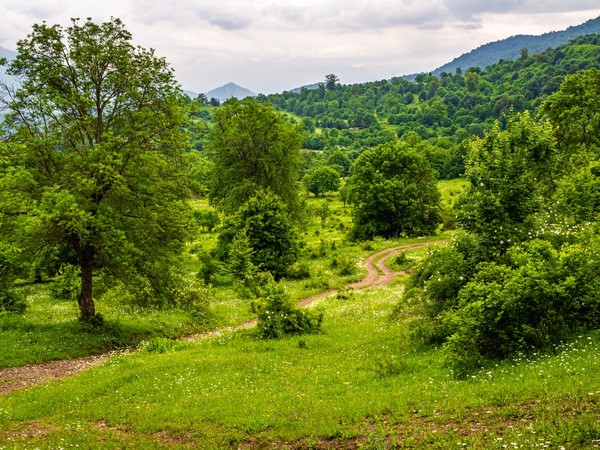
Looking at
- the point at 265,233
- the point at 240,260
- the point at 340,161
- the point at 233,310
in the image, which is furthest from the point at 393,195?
the point at 340,161

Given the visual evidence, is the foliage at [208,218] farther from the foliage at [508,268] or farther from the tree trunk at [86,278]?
the foliage at [508,268]

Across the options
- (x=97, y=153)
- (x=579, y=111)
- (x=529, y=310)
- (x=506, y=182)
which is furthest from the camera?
(x=579, y=111)

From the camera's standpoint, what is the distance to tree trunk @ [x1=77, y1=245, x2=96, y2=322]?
24.5 metres

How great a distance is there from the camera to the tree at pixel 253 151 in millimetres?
55938

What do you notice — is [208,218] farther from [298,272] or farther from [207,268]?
[298,272]

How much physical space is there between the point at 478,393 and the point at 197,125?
781 inches

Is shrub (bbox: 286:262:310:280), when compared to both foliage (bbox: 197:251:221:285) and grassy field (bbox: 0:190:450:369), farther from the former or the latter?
foliage (bbox: 197:251:221:285)

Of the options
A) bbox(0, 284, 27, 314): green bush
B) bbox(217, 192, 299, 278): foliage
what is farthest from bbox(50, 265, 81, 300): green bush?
bbox(217, 192, 299, 278): foliage

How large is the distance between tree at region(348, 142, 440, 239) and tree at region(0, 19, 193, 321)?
46.1m

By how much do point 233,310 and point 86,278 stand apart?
463 inches

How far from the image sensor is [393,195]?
220 ft

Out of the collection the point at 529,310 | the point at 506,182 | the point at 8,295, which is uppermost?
the point at 506,182

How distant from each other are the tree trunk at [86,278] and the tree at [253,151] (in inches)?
1184

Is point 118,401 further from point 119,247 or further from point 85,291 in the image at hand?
point 85,291
